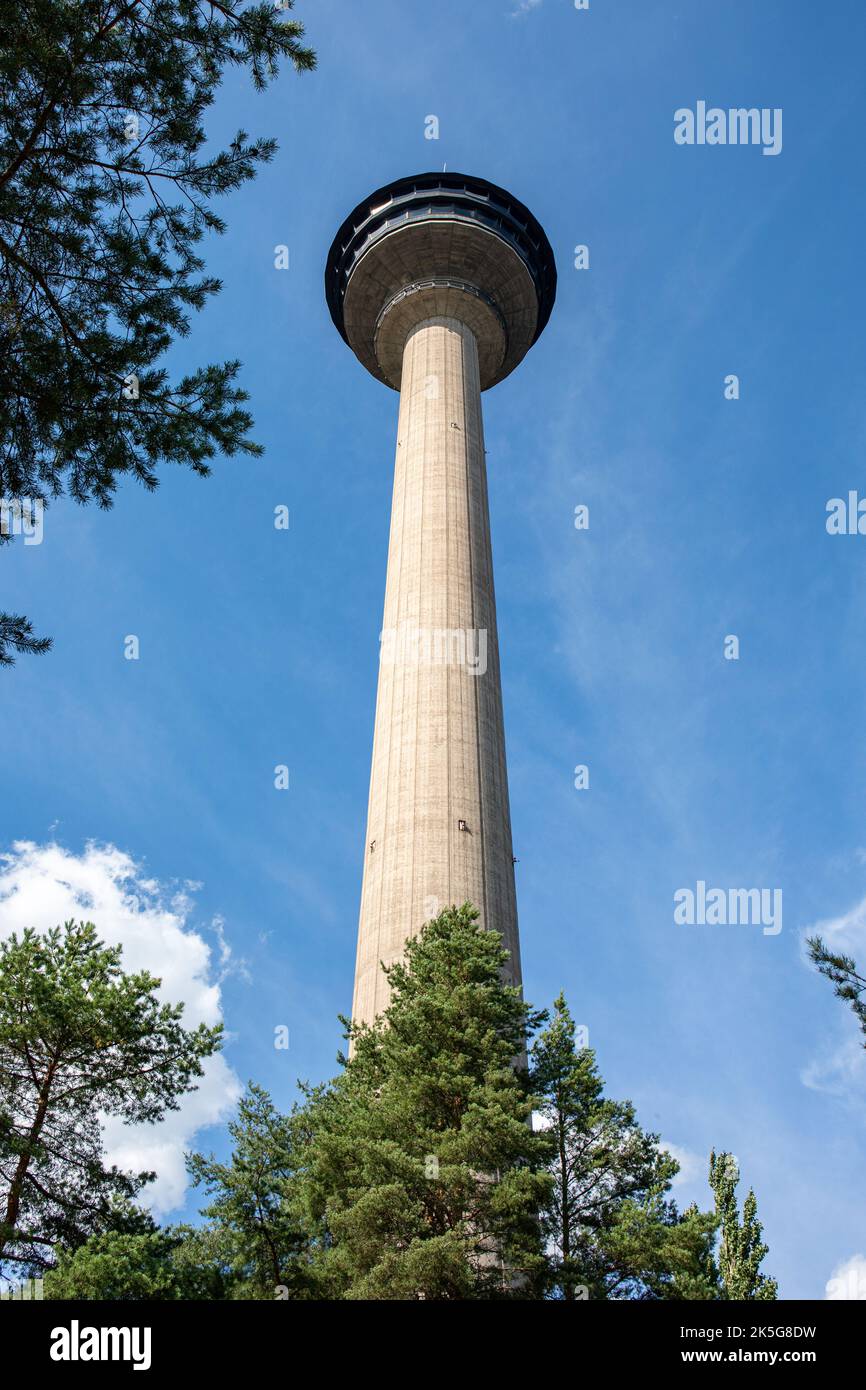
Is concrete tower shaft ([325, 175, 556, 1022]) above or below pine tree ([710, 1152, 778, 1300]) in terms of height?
above

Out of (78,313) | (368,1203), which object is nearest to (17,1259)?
(368,1203)

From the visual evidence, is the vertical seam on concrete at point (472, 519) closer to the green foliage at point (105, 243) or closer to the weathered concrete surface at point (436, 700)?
the weathered concrete surface at point (436, 700)

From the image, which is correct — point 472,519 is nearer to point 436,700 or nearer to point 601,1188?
point 436,700

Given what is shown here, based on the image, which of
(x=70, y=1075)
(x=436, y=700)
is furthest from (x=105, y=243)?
(x=436, y=700)

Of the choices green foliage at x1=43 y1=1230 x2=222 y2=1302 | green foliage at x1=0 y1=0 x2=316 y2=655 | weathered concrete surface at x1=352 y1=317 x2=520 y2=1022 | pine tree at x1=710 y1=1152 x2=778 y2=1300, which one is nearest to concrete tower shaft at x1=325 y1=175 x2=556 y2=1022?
weathered concrete surface at x1=352 y1=317 x2=520 y2=1022

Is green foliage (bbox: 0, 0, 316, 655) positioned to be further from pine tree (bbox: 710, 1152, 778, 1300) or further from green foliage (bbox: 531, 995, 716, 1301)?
pine tree (bbox: 710, 1152, 778, 1300)
